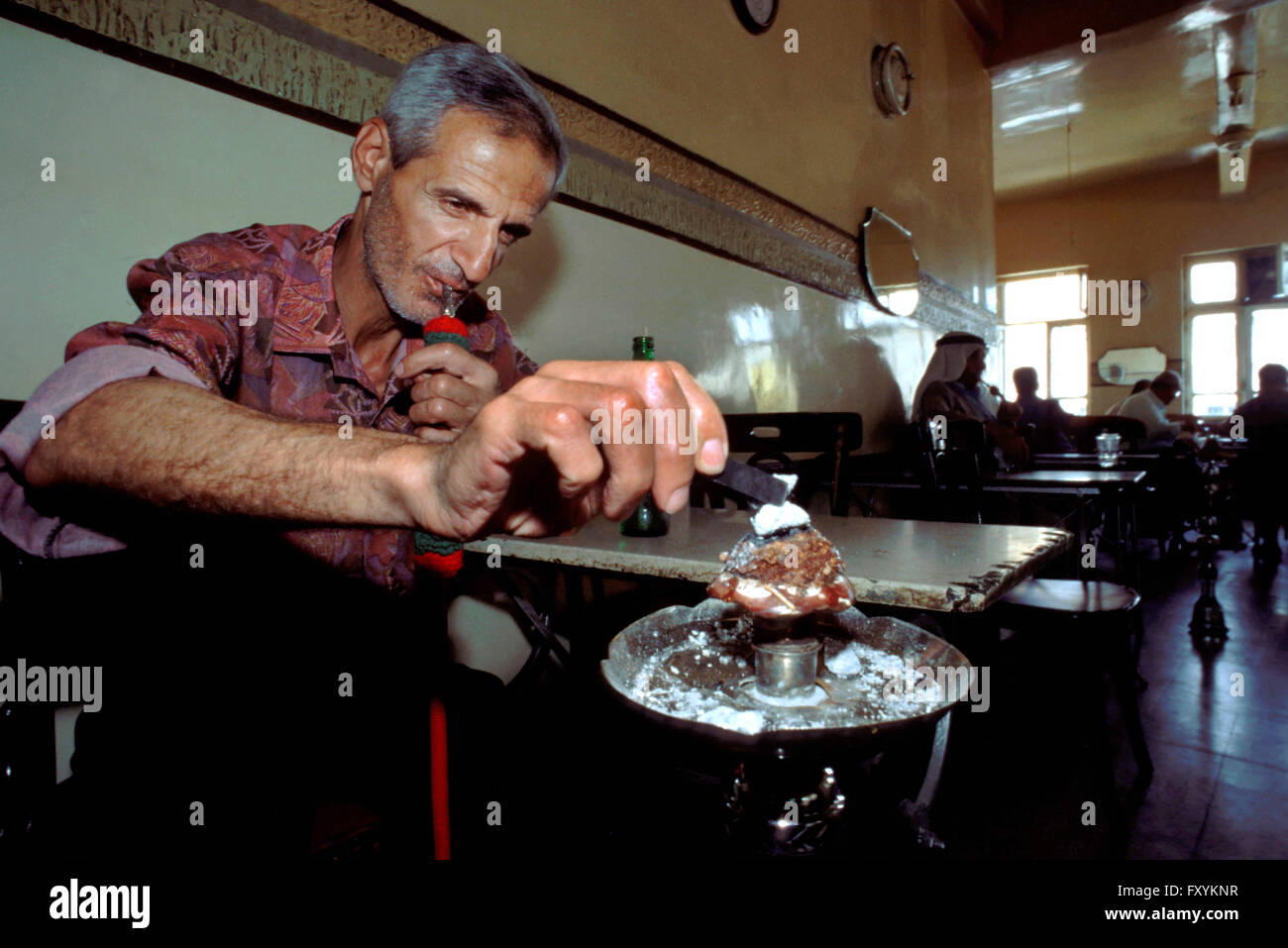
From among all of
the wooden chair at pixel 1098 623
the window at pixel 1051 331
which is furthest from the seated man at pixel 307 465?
the window at pixel 1051 331

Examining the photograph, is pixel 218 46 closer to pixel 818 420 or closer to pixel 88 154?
pixel 88 154

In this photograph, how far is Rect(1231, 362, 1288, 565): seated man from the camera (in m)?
6.04

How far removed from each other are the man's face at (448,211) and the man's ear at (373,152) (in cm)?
4

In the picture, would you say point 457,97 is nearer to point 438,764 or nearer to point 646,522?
point 646,522

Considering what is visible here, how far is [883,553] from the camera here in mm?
1482

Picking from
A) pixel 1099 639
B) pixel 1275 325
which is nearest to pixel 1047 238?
pixel 1275 325

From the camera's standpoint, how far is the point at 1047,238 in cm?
1242

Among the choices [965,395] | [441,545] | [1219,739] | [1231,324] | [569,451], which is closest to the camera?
[569,451]

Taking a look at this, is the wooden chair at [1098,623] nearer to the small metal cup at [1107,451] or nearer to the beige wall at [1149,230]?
the small metal cup at [1107,451]

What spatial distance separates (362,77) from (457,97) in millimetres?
849

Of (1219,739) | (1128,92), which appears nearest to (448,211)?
(1219,739)

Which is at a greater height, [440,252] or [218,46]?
[218,46]

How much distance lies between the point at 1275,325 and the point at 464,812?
14703 millimetres

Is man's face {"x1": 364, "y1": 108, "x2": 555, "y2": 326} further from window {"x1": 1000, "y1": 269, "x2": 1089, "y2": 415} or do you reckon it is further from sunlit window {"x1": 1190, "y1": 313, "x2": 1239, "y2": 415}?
sunlit window {"x1": 1190, "y1": 313, "x2": 1239, "y2": 415}
